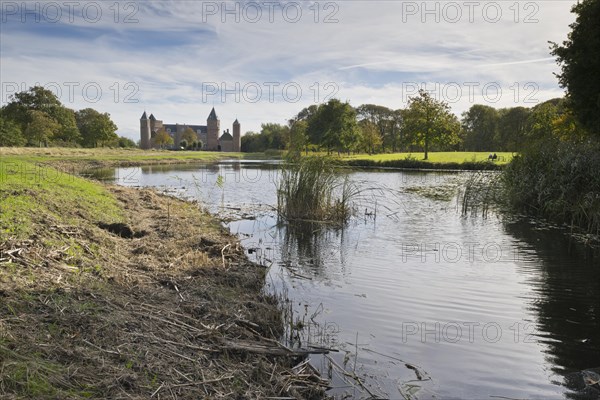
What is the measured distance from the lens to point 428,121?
5309 cm

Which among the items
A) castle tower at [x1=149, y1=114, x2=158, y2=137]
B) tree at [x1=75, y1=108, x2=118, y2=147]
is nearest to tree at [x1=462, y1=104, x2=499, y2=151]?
tree at [x1=75, y1=108, x2=118, y2=147]

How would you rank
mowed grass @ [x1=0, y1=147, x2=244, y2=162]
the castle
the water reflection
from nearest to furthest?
the water reflection, mowed grass @ [x1=0, y1=147, x2=244, y2=162], the castle

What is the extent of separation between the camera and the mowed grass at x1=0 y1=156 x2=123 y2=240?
7.46 metres

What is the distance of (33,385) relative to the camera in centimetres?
345

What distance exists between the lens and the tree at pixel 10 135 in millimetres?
53569

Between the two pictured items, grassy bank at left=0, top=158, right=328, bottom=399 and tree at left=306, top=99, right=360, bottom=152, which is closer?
grassy bank at left=0, top=158, right=328, bottom=399

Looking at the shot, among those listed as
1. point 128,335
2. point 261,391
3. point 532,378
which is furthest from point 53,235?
point 532,378

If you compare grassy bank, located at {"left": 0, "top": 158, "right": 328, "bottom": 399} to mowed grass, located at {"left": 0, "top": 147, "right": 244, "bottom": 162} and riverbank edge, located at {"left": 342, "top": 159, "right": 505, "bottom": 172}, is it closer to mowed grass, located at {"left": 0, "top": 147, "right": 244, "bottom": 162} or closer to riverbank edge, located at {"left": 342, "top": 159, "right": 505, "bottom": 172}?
mowed grass, located at {"left": 0, "top": 147, "right": 244, "bottom": 162}

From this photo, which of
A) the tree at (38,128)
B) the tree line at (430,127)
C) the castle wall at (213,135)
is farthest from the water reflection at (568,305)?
the castle wall at (213,135)

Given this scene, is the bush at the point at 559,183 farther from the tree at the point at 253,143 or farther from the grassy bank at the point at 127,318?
the tree at the point at 253,143

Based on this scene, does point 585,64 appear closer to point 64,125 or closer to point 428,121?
point 428,121

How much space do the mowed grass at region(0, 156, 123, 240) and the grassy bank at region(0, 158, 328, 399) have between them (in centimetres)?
5

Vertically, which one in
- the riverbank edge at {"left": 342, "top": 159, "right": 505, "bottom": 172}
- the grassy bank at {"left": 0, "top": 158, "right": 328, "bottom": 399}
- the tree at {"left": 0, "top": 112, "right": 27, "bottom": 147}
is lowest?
the grassy bank at {"left": 0, "top": 158, "right": 328, "bottom": 399}

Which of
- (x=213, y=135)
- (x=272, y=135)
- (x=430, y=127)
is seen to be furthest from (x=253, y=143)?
(x=430, y=127)
